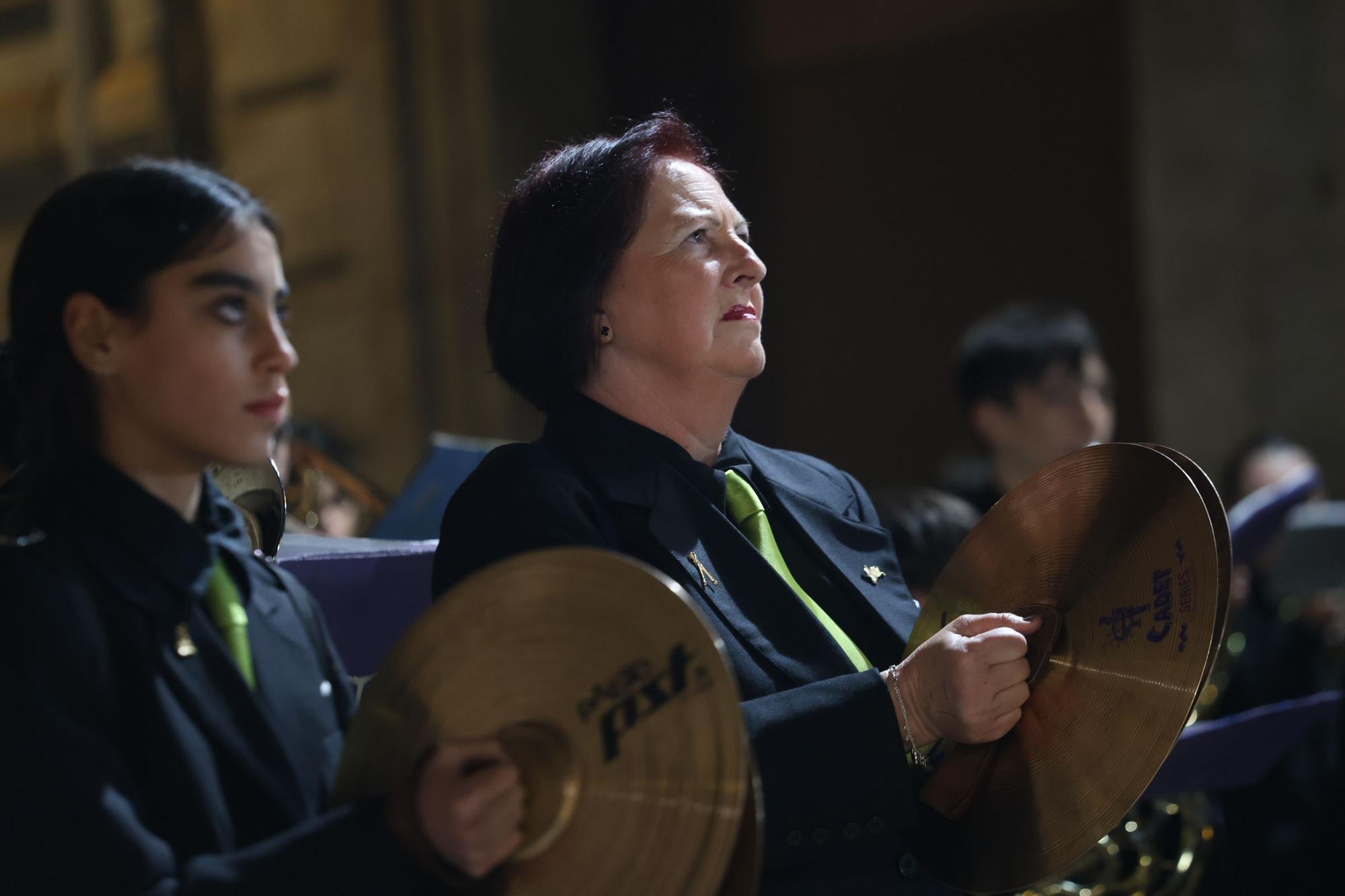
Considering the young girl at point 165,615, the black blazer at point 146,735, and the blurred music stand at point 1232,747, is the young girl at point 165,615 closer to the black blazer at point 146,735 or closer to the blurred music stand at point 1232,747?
the black blazer at point 146,735

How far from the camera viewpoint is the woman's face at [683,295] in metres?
2.24

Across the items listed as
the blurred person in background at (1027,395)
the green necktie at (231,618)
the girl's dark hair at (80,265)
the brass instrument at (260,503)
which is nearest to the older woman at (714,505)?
the brass instrument at (260,503)

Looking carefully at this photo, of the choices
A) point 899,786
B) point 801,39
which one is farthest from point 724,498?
point 801,39

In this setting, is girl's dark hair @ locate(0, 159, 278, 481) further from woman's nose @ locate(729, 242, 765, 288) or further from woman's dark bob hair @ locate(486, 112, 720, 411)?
woman's nose @ locate(729, 242, 765, 288)

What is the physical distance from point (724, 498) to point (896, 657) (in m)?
0.33

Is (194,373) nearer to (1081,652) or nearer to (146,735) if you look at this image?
(146,735)

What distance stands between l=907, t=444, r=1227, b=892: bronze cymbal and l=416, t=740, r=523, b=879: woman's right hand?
754mm

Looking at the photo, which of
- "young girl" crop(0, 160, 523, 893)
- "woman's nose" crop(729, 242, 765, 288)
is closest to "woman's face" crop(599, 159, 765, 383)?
"woman's nose" crop(729, 242, 765, 288)

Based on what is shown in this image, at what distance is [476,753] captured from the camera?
58.9 inches

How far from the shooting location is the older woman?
1.97 m

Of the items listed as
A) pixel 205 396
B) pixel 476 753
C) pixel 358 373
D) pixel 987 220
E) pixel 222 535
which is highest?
pixel 205 396

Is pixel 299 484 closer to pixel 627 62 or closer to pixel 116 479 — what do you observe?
pixel 116 479

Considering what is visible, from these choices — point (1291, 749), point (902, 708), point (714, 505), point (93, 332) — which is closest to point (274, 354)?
point (93, 332)

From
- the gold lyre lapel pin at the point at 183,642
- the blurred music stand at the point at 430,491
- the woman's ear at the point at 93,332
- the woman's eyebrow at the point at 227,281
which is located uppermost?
the woman's eyebrow at the point at 227,281
